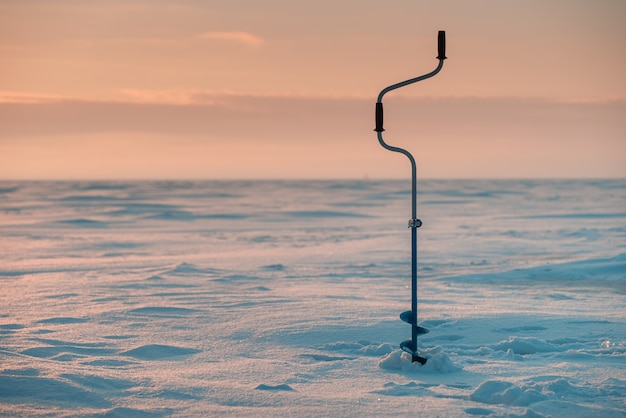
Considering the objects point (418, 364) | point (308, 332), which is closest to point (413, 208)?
point (418, 364)

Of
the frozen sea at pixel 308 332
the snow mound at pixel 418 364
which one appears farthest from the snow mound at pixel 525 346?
the snow mound at pixel 418 364

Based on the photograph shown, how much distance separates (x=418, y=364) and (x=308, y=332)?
155 cm

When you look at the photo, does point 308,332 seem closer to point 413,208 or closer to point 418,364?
point 418,364

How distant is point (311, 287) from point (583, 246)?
8.27 m

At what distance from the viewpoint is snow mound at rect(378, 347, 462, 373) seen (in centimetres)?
523

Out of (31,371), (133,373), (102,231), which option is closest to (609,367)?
(133,373)

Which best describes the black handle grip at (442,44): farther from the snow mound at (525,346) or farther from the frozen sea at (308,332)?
the snow mound at (525,346)

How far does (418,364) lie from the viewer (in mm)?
5258

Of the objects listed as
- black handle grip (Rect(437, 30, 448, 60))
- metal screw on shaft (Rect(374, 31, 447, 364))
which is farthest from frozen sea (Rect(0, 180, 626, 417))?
black handle grip (Rect(437, 30, 448, 60))

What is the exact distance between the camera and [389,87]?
5266mm

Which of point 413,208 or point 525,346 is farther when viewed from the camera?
point 525,346

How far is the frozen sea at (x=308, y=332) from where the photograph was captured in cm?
446

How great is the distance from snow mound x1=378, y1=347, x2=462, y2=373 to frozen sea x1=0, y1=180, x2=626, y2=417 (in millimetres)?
12

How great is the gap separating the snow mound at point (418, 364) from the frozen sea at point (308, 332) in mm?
12
